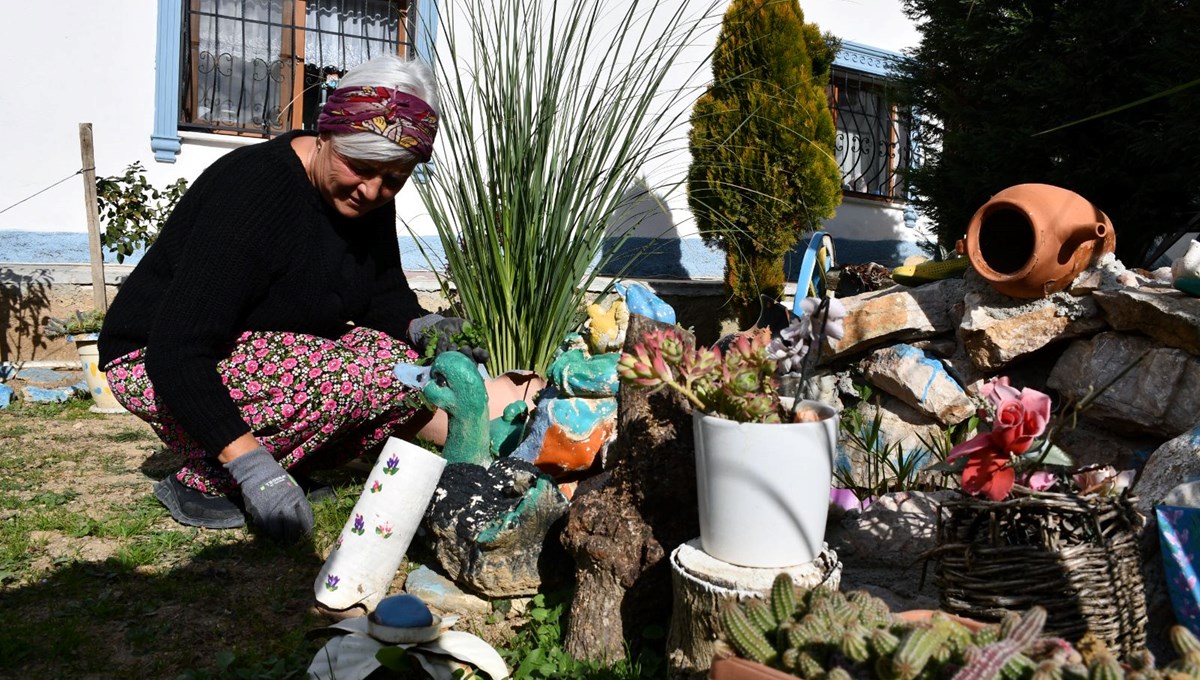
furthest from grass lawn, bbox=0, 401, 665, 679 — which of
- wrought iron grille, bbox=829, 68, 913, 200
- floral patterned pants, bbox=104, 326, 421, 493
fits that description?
wrought iron grille, bbox=829, 68, 913, 200

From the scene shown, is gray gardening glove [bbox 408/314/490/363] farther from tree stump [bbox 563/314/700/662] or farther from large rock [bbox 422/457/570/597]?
tree stump [bbox 563/314/700/662]

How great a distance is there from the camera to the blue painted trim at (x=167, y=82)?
17.6 feet

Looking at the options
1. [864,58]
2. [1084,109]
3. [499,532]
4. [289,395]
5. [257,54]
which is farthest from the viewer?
[864,58]

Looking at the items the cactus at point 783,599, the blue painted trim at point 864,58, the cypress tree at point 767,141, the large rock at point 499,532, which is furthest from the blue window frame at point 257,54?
the cactus at point 783,599

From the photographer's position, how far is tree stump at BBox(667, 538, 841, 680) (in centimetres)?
157

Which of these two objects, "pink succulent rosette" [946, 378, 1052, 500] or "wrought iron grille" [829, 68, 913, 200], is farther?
"wrought iron grille" [829, 68, 913, 200]

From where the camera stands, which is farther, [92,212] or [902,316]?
[92,212]

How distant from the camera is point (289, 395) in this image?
272 cm

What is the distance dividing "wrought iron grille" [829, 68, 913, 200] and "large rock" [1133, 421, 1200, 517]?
19.4 ft

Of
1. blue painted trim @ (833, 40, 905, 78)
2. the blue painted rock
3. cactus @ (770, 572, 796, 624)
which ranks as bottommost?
cactus @ (770, 572, 796, 624)

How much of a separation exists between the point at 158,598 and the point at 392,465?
70 cm

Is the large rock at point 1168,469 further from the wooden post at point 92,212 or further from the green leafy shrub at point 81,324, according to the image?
the wooden post at point 92,212

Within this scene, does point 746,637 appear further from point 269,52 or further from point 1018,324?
point 269,52

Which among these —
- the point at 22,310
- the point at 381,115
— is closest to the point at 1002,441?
the point at 381,115
